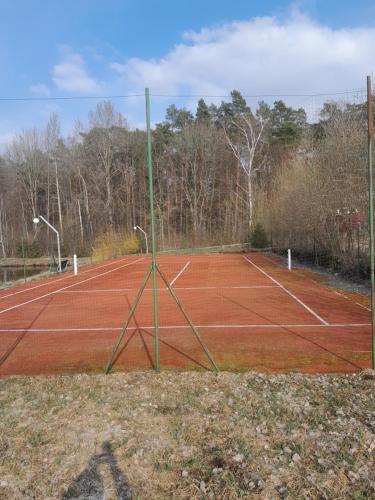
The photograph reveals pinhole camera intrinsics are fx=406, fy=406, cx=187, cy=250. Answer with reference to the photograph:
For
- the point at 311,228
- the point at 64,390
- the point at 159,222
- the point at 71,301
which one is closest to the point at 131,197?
the point at 159,222

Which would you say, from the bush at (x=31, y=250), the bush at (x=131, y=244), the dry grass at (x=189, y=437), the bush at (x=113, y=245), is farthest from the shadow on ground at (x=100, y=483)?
the bush at (x=31, y=250)

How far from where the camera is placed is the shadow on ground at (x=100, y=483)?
320 cm

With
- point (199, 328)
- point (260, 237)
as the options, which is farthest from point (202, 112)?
point (199, 328)

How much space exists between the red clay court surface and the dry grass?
1191 mm

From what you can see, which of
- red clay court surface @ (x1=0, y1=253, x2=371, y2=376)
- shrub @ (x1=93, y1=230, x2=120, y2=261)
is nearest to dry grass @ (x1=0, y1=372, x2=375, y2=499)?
red clay court surface @ (x1=0, y1=253, x2=371, y2=376)

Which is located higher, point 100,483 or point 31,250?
point 31,250

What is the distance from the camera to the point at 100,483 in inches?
132

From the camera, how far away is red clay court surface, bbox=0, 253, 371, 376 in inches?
268

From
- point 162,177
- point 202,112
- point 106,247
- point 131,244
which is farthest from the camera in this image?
point 202,112

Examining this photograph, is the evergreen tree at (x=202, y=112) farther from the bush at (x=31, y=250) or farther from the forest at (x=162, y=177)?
the bush at (x=31, y=250)

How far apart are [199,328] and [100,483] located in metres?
5.79

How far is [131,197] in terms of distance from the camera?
145ft

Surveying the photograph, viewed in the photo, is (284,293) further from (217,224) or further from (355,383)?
(217,224)

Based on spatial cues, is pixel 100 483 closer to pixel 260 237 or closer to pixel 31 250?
pixel 260 237
